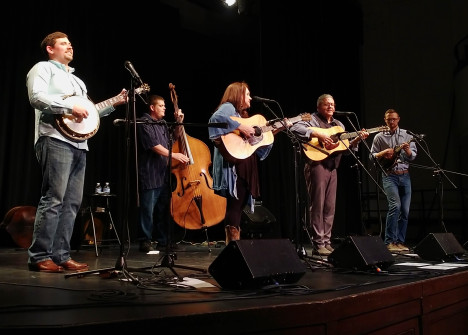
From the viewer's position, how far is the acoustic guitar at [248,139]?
421 centimetres

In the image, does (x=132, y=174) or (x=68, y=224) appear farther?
(x=132, y=174)

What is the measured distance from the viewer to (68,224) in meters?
3.44

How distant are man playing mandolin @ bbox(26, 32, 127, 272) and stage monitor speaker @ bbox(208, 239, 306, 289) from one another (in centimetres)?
144

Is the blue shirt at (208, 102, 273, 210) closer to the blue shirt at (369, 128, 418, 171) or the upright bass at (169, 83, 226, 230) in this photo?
the upright bass at (169, 83, 226, 230)

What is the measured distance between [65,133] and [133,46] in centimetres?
421

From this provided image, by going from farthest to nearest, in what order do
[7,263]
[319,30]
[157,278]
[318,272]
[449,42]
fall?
[449,42], [319,30], [7,263], [318,272], [157,278]

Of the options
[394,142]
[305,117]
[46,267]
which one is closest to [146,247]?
[46,267]

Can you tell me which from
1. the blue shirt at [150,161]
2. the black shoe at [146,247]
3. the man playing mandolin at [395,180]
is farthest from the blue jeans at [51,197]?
the man playing mandolin at [395,180]

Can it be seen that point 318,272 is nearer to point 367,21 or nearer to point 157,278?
point 157,278

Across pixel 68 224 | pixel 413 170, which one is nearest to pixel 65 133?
pixel 68 224

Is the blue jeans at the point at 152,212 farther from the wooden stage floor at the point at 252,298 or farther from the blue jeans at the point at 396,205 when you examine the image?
the blue jeans at the point at 396,205

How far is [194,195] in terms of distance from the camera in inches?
222

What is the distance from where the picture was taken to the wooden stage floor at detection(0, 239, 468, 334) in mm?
1720

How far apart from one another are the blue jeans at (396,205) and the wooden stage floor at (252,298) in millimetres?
2372
